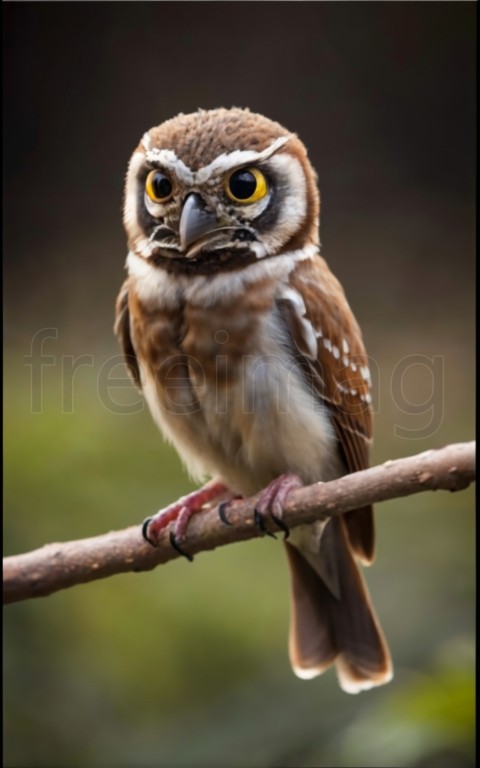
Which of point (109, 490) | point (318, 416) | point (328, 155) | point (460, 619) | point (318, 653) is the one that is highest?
point (328, 155)

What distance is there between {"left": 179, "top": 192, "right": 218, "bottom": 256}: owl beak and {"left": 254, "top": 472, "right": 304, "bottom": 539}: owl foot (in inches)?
18.5

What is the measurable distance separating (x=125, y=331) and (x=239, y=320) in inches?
13.4

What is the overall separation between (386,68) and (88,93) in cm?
112

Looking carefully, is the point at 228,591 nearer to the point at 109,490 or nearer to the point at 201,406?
the point at 109,490

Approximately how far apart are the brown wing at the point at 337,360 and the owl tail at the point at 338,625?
0.25ft

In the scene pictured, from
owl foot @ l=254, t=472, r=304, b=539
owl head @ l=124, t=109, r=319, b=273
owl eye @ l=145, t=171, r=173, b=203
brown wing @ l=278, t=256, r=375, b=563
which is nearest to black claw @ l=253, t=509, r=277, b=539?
owl foot @ l=254, t=472, r=304, b=539

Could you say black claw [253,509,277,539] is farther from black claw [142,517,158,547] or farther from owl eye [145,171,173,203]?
owl eye [145,171,173,203]

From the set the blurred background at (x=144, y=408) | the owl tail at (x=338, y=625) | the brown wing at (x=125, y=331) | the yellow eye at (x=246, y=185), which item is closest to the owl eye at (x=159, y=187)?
the yellow eye at (x=246, y=185)

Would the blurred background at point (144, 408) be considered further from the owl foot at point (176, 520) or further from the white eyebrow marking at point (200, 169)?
the white eyebrow marking at point (200, 169)

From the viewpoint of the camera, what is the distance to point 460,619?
2.44 metres

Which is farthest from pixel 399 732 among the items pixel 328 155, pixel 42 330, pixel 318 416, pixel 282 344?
pixel 328 155

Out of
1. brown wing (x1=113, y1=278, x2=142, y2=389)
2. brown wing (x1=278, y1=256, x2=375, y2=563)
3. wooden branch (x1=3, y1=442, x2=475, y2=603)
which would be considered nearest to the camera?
wooden branch (x1=3, y1=442, x2=475, y2=603)

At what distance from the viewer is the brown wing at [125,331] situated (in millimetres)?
1933

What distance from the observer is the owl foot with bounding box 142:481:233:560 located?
1.75 m
